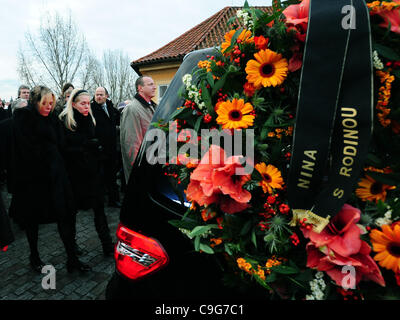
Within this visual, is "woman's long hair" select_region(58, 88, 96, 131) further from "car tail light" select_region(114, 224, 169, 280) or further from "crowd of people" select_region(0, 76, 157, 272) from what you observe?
"car tail light" select_region(114, 224, 169, 280)

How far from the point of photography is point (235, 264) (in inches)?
44.8

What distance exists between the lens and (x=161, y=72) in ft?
53.3

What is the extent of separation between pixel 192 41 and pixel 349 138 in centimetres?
1794

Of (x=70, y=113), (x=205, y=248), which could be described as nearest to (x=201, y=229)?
(x=205, y=248)

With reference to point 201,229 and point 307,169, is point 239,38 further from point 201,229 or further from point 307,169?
point 201,229

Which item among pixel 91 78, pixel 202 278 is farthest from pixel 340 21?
pixel 91 78

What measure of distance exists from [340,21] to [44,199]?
3.17 metres

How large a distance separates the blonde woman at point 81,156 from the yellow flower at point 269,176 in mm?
2724

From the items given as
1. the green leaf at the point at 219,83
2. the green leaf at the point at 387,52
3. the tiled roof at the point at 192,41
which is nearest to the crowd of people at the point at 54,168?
the green leaf at the point at 219,83

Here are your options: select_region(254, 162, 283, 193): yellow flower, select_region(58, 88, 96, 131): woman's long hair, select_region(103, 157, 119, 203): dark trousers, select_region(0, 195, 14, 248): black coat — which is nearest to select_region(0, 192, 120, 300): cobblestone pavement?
select_region(0, 195, 14, 248): black coat

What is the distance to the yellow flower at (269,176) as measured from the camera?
1.02 metres

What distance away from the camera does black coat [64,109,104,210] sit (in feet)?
10.5

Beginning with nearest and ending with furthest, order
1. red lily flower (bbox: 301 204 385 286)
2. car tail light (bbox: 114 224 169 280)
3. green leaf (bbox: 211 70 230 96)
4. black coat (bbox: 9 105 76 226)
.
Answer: red lily flower (bbox: 301 204 385 286)
green leaf (bbox: 211 70 230 96)
car tail light (bbox: 114 224 169 280)
black coat (bbox: 9 105 76 226)
